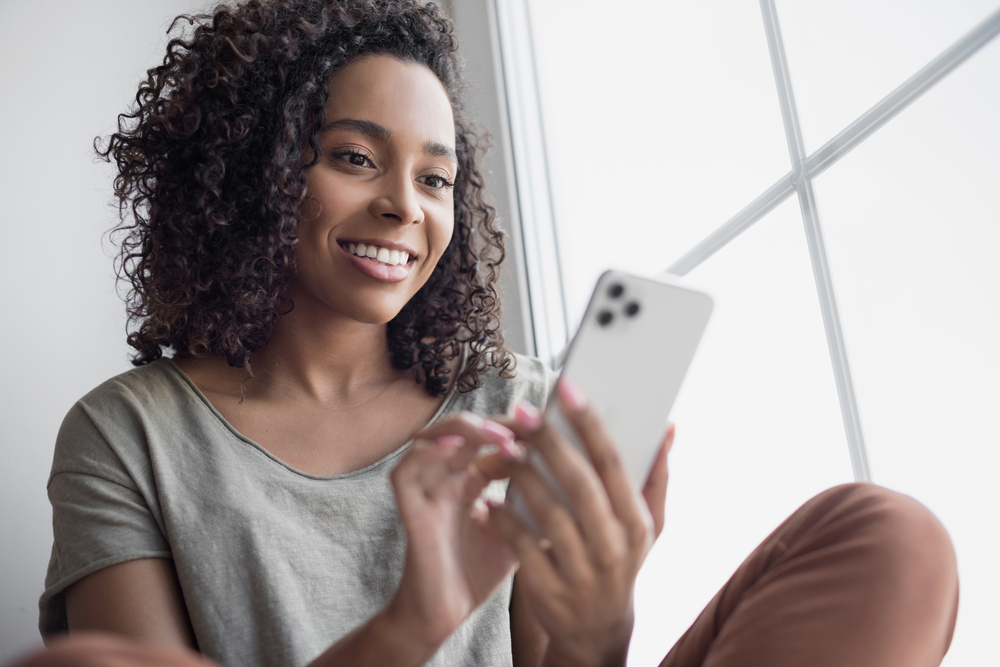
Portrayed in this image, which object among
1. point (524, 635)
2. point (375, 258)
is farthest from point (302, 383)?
point (524, 635)

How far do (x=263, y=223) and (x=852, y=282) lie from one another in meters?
0.71

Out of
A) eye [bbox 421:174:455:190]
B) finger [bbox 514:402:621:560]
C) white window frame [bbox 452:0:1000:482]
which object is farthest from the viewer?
white window frame [bbox 452:0:1000:482]

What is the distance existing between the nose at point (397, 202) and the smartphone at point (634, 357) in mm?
415

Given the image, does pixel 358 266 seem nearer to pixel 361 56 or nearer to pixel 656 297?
pixel 361 56

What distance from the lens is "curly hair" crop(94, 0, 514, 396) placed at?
0.98m

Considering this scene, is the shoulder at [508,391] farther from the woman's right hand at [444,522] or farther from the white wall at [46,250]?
the white wall at [46,250]

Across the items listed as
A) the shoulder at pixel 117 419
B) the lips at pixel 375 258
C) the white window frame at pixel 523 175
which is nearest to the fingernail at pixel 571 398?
the lips at pixel 375 258

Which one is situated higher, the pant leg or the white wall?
the white wall

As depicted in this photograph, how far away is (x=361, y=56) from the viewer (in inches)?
39.9

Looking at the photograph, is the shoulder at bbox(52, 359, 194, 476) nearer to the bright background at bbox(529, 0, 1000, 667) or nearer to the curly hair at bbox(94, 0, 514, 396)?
the curly hair at bbox(94, 0, 514, 396)

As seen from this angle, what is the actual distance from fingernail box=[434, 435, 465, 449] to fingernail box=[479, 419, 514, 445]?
0.07 feet

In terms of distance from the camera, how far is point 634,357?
59 centimetres

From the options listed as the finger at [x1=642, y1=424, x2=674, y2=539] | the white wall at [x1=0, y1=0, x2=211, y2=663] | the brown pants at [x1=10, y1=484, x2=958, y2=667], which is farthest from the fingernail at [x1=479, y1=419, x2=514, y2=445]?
the white wall at [x1=0, y1=0, x2=211, y2=663]

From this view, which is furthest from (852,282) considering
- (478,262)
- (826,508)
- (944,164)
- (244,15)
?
(244,15)
